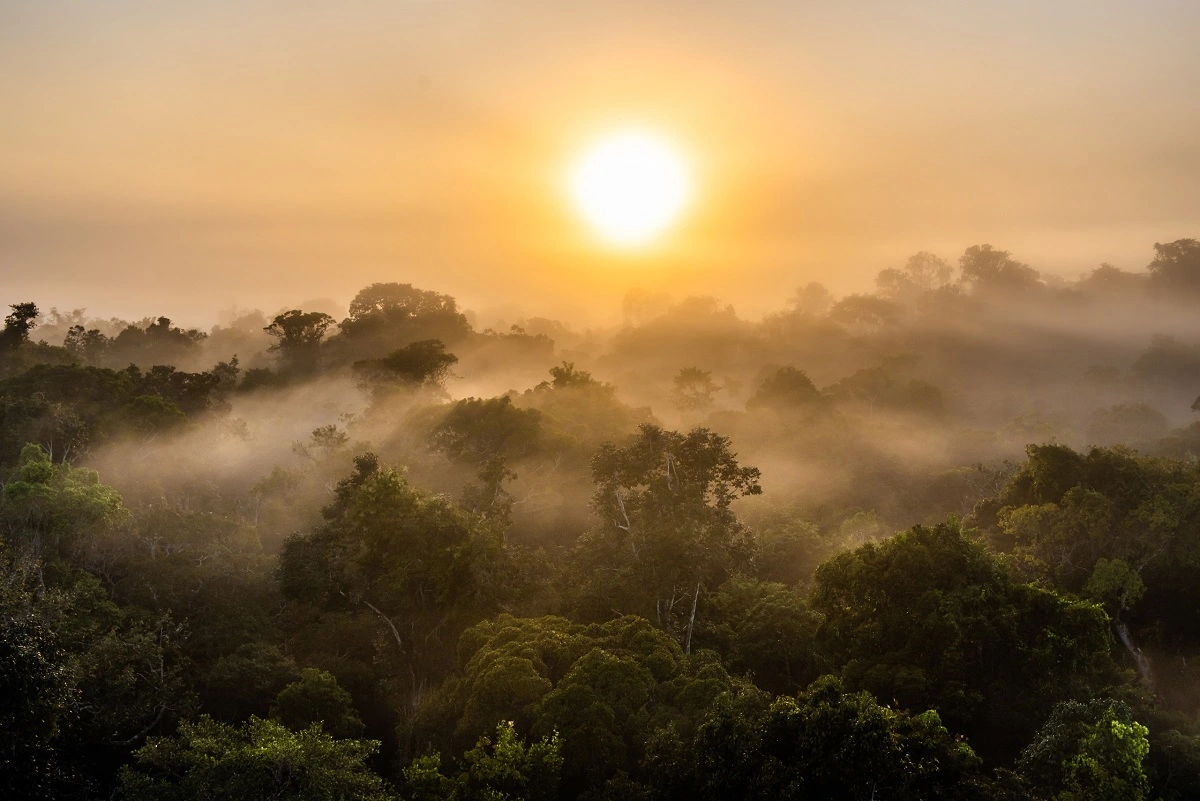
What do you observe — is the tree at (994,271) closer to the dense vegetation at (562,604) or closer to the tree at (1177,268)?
the tree at (1177,268)

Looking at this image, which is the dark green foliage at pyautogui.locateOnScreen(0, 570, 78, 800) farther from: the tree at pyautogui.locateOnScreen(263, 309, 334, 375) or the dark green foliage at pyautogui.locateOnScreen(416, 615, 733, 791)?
the tree at pyautogui.locateOnScreen(263, 309, 334, 375)

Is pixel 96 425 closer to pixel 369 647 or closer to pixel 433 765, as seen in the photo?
pixel 369 647

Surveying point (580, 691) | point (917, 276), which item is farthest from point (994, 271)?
point (580, 691)

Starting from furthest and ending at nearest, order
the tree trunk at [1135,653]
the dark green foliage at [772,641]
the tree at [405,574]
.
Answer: the tree at [405,574], the tree trunk at [1135,653], the dark green foliage at [772,641]

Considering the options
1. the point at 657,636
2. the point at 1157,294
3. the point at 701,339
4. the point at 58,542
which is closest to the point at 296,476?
the point at 58,542

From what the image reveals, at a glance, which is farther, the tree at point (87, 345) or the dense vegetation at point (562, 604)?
the tree at point (87, 345)

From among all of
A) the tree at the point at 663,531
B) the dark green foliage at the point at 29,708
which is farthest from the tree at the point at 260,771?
the tree at the point at 663,531

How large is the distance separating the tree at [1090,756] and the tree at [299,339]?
62250mm

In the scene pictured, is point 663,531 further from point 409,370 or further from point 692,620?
point 409,370

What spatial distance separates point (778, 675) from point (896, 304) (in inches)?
3959

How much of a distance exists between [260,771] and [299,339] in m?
59.5

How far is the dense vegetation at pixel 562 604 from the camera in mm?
16484

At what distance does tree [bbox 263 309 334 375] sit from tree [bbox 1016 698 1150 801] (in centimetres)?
6225

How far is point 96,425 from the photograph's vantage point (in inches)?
1642
